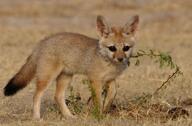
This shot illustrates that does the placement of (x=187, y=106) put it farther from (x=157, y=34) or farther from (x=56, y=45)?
(x=157, y=34)

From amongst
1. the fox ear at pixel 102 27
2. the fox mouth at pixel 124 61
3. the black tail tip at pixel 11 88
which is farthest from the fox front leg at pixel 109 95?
the black tail tip at pixel 11 88

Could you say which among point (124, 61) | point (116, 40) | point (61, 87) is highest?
point (116, 40)

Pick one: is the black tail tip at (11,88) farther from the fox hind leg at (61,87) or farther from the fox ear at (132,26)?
the fox ear at (132,26)

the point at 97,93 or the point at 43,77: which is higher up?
the point at 43,77

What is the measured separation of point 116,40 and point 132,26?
415 mm

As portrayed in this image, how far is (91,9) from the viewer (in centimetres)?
2912

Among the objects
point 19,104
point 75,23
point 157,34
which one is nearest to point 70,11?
point 75,23

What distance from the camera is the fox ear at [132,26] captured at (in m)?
9.32

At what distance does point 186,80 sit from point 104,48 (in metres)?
3.47

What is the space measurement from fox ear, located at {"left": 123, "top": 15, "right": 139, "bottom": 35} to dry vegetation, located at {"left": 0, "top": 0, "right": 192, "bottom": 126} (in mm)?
938

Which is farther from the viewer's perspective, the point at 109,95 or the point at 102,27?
the point at 109,95

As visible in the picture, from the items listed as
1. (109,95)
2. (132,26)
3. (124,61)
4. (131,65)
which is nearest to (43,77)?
(109,95)

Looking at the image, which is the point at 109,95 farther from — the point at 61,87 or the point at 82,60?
the point at 61,87

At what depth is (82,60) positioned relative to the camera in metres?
9.54
